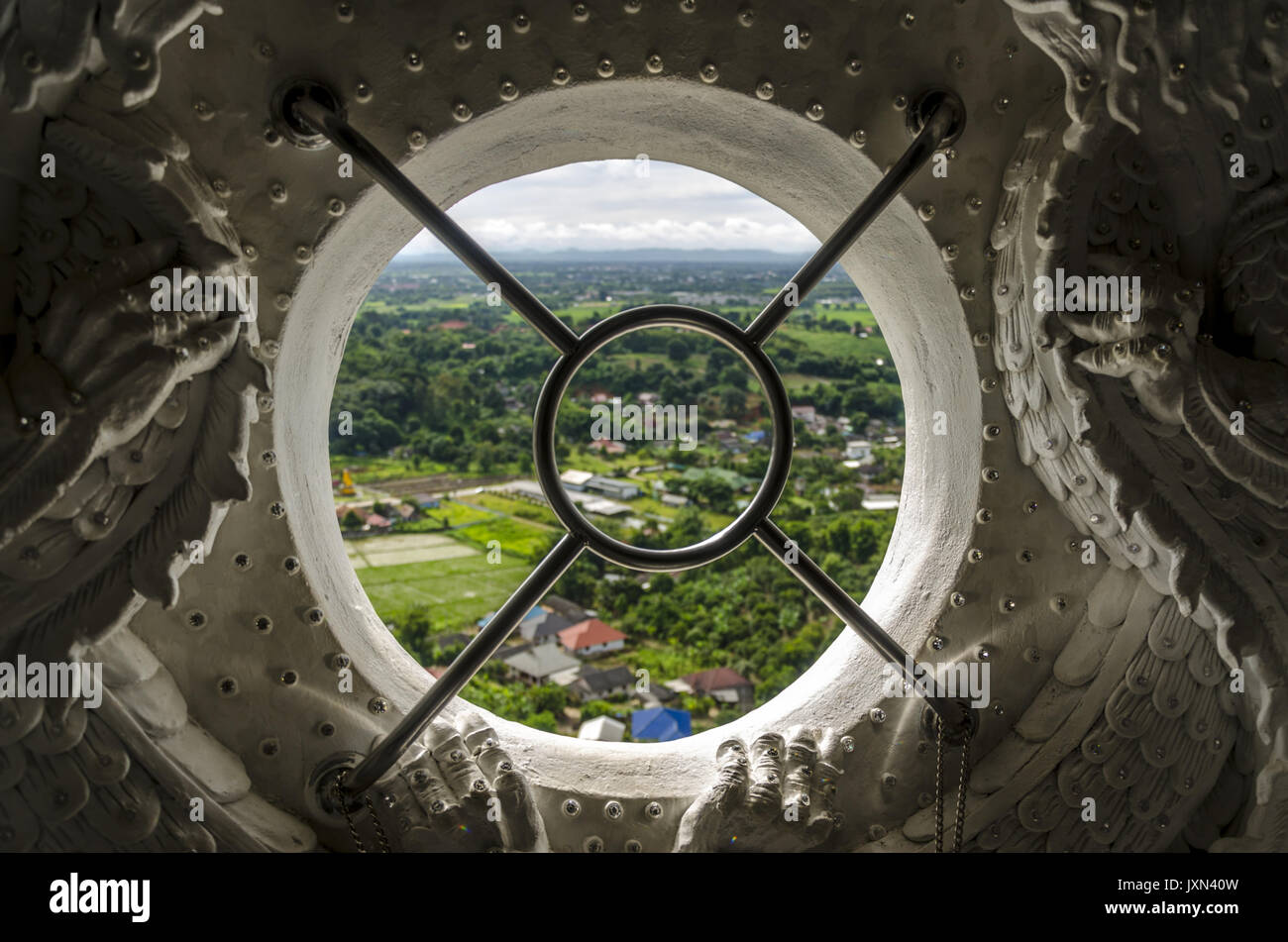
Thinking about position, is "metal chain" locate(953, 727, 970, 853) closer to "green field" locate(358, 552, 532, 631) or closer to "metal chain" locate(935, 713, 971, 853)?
"metal chain" locate(935, 713, 971, 853)

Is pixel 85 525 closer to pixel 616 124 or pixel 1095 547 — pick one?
pixel 616 124

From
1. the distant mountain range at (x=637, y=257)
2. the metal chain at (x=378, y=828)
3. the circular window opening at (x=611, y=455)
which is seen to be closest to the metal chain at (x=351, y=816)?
the metal chain at (x=378, y=828)

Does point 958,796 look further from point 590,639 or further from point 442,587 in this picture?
point 442,587

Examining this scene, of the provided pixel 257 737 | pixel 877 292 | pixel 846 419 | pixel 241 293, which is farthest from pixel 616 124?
pixel 846 419

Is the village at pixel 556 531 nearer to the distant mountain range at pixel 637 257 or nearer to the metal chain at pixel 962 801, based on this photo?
the distant mountain range at pixel 637 257

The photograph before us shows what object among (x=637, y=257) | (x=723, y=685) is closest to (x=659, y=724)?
(x=723, y=685)

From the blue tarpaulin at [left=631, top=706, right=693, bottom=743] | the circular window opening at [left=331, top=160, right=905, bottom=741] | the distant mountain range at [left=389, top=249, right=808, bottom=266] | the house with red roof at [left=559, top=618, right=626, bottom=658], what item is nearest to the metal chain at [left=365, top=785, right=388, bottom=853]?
the blue tarpaulin at [left=631, top=706, right=693, bottom=743]
